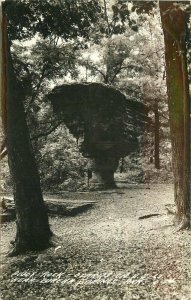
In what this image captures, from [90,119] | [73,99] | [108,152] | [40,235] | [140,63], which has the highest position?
[140,63]

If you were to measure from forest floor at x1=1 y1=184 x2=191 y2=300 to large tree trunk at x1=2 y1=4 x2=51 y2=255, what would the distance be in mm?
182

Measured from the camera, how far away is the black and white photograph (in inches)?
203

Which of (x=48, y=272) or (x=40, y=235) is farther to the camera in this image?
(x=40, y=235)

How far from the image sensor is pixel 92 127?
536 cm

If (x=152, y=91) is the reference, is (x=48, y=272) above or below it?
below

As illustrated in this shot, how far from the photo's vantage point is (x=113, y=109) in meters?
5.44

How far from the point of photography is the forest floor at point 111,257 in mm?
4480

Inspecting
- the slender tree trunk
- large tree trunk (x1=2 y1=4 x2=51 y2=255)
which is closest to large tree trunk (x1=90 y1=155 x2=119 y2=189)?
the slender tree trunk

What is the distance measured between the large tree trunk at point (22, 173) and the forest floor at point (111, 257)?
18 centimetres

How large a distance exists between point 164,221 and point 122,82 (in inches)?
92.2

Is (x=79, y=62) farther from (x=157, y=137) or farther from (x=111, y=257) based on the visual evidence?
(x=111, y=257)

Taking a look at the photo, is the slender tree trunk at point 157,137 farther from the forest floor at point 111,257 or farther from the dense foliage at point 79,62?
the forest floor at point 111,257

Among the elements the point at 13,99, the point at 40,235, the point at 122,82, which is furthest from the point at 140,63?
the point at 40,235

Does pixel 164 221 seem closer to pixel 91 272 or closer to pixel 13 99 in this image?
pixel 91 272
